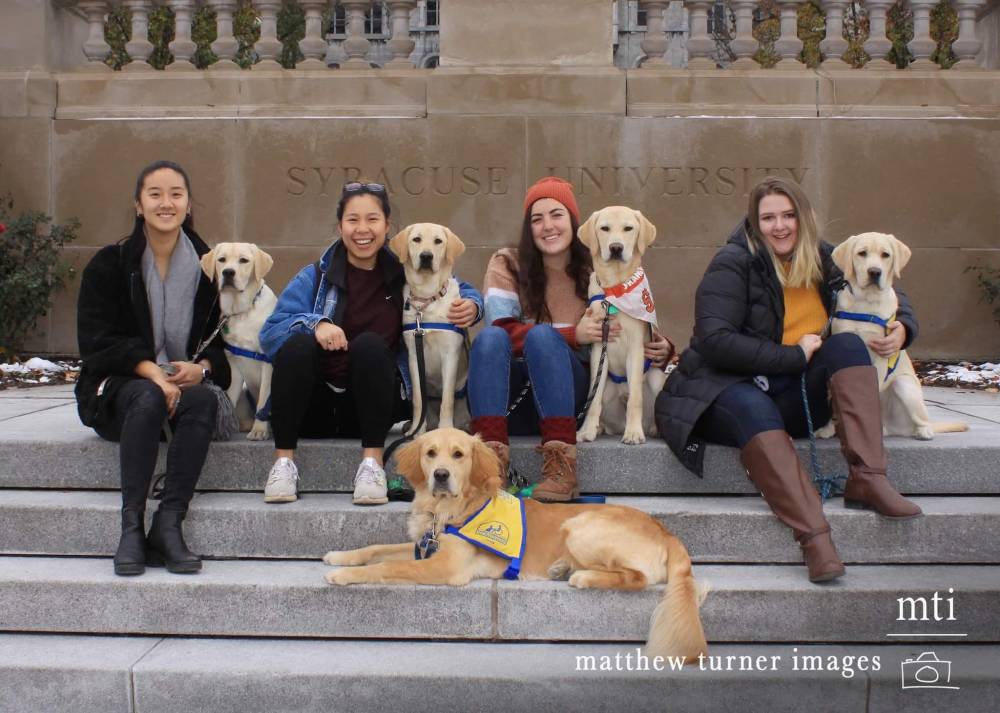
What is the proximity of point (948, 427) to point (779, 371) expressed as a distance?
1145 mm

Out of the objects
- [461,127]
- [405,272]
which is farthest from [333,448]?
[461,127]

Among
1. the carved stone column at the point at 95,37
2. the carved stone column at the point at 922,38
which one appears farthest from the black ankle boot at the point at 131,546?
A: the carved stone column at the point at 922,38

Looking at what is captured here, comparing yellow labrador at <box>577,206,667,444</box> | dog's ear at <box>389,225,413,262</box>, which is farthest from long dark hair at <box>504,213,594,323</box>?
dog's ear at <box>389,225,413,262</box>

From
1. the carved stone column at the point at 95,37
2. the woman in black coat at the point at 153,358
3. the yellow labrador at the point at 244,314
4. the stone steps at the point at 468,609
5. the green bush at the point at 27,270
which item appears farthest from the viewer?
the carved stone column at the point at 95,37

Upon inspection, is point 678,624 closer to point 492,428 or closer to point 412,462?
point 412,462

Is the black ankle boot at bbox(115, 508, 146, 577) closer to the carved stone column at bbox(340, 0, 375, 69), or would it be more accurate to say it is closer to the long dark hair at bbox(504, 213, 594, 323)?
the long dark hair at bbox(504, 213, 594, 323)

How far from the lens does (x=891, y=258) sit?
444 cm

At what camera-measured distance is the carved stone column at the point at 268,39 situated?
8.02 metres

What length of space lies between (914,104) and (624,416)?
4298 millimetres

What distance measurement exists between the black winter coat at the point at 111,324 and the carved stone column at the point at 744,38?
5.07 meters

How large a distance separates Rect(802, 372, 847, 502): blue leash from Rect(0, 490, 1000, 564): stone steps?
0.22ft

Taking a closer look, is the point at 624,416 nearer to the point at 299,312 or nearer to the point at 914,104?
the point at 299,312

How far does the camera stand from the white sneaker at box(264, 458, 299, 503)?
164 inches

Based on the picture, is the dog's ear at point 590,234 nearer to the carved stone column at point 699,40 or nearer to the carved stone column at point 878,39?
the carved stone column at point 699,40
